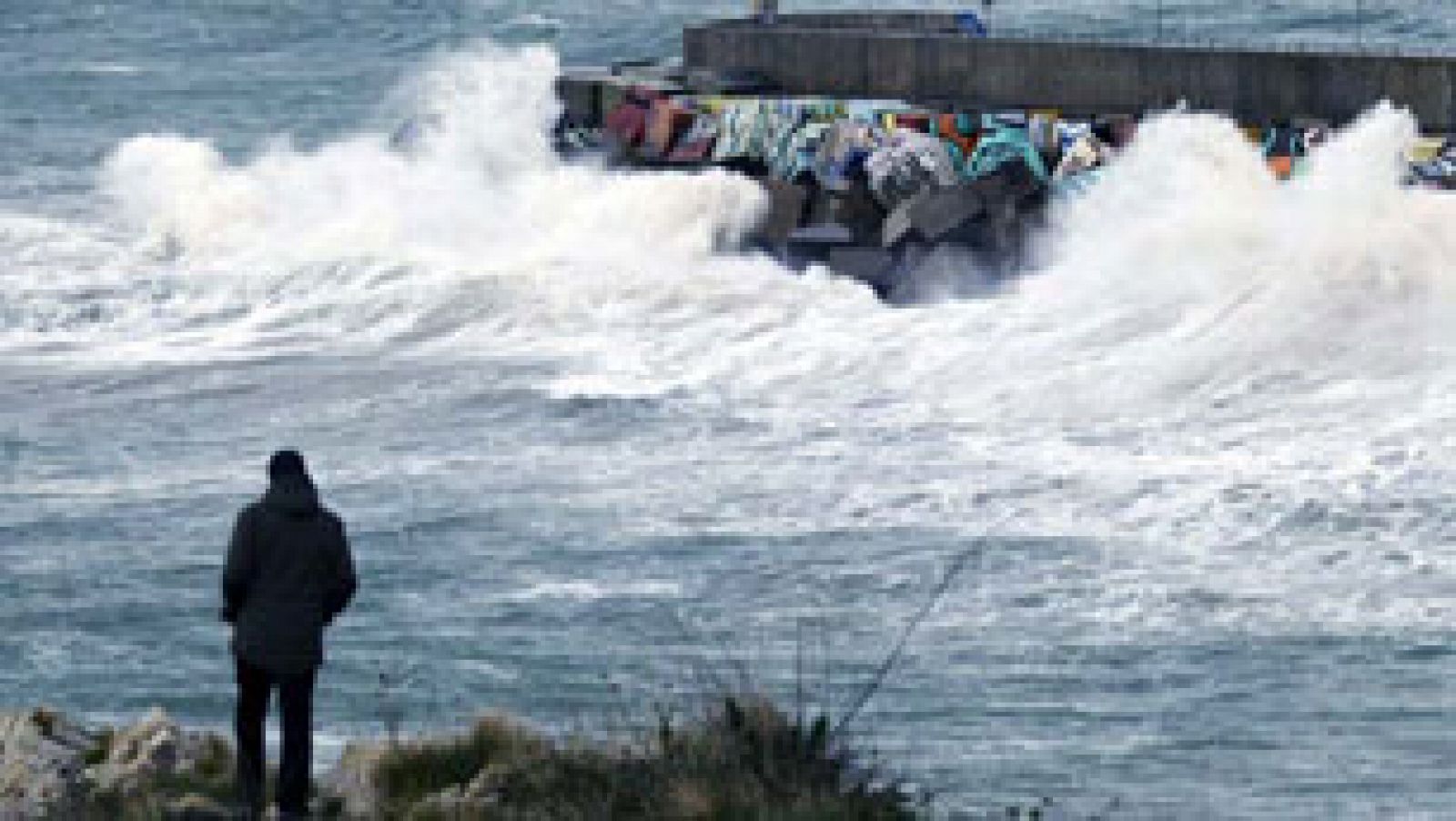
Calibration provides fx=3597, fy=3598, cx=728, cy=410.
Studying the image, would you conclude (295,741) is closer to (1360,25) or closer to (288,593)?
(288,593)

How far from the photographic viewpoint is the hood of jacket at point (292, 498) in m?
9.96

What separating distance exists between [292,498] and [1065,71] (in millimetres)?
19307

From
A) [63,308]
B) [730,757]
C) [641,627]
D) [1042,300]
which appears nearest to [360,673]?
[641,627]

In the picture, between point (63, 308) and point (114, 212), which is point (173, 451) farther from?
point (114, 212)

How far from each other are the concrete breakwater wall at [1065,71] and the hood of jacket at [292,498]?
56.9 feet

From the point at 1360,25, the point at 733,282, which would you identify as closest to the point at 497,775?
the point at 733,282

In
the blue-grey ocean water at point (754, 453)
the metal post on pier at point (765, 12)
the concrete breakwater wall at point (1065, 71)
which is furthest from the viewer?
the metal post on pier at point (765, 12)

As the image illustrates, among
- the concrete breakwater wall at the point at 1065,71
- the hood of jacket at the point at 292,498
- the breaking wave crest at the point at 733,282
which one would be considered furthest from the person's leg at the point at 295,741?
the concrete breakwater wall at the point at 1065,71

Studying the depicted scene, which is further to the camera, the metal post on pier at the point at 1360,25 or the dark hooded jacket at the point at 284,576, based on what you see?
the metal post on pier at the point at 1360,25

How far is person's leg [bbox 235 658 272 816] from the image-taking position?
1023 centimetres

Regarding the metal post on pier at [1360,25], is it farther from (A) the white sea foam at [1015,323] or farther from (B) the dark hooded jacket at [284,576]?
(B) the dark hooded jacket at [284,576]

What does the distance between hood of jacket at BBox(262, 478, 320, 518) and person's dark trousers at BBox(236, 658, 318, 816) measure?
1.56 feet

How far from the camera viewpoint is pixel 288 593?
33.1 feet

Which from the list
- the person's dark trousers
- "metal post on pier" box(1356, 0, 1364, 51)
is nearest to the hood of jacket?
the person's dark trousers
